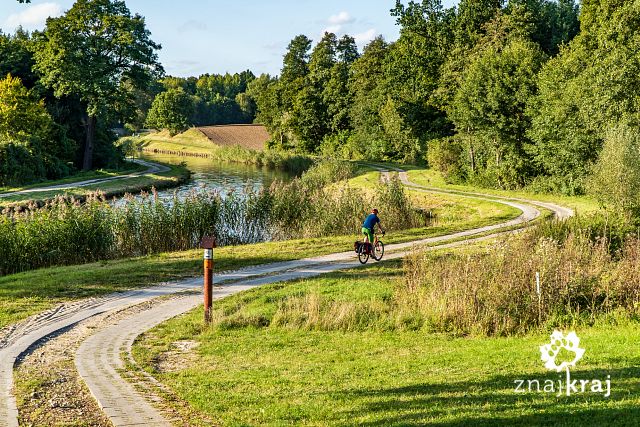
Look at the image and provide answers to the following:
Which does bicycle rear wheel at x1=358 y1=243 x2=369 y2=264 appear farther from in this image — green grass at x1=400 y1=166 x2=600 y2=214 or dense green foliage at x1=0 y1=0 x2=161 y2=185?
dense green foliage at x1=0 y1=0 x2=161 y2=185

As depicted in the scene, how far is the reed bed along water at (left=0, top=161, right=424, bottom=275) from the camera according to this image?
890 inches

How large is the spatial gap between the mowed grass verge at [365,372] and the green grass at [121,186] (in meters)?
28.4

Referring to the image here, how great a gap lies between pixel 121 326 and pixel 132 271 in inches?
229

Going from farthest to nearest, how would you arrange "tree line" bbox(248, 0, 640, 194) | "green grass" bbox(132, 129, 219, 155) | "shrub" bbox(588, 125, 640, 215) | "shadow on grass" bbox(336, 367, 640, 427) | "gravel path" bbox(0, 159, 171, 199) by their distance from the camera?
"green grass" bbox(132, 129, 219, 155)
"gravel path" bbox(0, 159, 171, 199)
"tree line" bbox(248, 0, 640, 194)
"shrub" bbox(588, 125, 640, 215)
"shadow on grass" bbox(336, 367, 640, 427)

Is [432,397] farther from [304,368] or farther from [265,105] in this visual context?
[265,105]

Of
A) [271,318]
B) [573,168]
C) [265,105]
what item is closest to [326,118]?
[265,105]

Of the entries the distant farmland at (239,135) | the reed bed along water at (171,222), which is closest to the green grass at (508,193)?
the reed bed along water at (171,222)

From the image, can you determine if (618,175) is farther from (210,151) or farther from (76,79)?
(210,151)

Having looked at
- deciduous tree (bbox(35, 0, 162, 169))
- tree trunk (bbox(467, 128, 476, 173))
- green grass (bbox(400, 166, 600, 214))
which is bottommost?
green grass (bbox(400, 166, 600, 214))

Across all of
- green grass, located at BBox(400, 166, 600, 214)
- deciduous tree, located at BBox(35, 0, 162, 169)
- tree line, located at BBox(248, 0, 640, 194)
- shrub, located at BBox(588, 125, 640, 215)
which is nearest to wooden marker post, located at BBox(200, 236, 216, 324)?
shrub, located at BBox(588, 125, 640, 215)

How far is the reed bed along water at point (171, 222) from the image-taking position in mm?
22609

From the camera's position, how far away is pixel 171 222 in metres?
26.2

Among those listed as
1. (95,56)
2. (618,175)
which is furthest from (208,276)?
(95,56)

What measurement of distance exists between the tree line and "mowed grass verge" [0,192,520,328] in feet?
45.1
